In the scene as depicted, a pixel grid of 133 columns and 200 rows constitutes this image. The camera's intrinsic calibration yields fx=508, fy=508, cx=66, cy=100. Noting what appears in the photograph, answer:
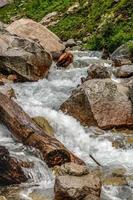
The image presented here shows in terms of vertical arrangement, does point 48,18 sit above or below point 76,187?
below

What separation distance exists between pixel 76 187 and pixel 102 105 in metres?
6.36

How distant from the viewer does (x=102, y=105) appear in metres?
17.7

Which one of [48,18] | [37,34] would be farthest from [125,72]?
[48,18]

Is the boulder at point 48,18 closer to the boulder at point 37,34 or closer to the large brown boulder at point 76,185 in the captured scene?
the boulder at point 37,34

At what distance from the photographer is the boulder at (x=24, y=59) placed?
2117 centimetres

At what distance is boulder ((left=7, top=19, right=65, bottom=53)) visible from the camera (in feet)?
86.2

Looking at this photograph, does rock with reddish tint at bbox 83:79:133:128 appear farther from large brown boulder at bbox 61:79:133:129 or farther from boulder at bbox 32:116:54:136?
boulder at bbox 32:116:54:136

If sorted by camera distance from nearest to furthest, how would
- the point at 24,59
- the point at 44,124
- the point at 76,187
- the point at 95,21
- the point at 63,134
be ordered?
1. the point at 76,187
2. the point at 44,124
3. the point at 63,134
4. the point at 24,59
5. the point at 95,21

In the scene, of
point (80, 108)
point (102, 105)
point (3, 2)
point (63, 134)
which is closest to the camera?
point (63, 134)

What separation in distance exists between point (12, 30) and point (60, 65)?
4603 mm

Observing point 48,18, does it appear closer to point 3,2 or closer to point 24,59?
point 3,2

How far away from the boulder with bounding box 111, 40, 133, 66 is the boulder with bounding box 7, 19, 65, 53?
2.87 metres

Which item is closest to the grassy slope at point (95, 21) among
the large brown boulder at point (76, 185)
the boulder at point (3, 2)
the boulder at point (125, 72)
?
the boulder at point (3, 2)

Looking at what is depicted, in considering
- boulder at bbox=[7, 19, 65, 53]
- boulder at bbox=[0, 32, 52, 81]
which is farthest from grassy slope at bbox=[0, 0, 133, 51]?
boulder at bbox=[0, 32, 52, 81]
